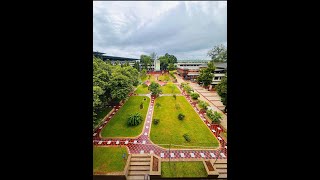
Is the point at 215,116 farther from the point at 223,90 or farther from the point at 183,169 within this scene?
the point at 183,169

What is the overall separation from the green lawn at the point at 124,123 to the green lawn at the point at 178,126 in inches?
14.2

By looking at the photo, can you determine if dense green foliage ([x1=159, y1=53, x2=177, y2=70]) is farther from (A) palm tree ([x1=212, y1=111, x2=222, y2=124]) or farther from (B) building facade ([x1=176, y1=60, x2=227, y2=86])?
(A) palm tree ([x1=212, y1=111, x2=222, y2=124])

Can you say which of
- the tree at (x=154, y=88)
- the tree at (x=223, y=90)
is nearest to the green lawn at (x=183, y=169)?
the tree at (x=223, y=90)

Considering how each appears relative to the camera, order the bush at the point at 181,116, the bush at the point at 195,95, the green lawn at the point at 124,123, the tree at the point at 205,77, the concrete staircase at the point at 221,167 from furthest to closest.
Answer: the tree at the point at 205,77 → the bush at the point at 195,95 → the bush at the point at 181,116 → the green lawn at the point at 124,123 → the concrete staircase at the point at 221,167

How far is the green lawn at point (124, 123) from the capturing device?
13.1ft

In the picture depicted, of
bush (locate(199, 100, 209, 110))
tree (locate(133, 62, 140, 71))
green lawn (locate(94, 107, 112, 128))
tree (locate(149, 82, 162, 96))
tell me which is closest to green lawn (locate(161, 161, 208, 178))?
bush (locate(199, 100, 209, 110))

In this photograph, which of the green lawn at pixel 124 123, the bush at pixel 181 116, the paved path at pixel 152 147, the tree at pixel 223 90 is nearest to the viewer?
the paved path at pixel 152 147

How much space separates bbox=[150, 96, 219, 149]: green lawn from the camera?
3781mm

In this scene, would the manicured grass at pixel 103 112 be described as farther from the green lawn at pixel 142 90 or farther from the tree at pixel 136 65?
the tree at pixel 136 65

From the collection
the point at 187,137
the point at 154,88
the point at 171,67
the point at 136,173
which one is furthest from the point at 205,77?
the point at 136,173

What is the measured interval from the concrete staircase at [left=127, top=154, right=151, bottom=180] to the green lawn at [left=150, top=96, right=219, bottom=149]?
1.71 feet
